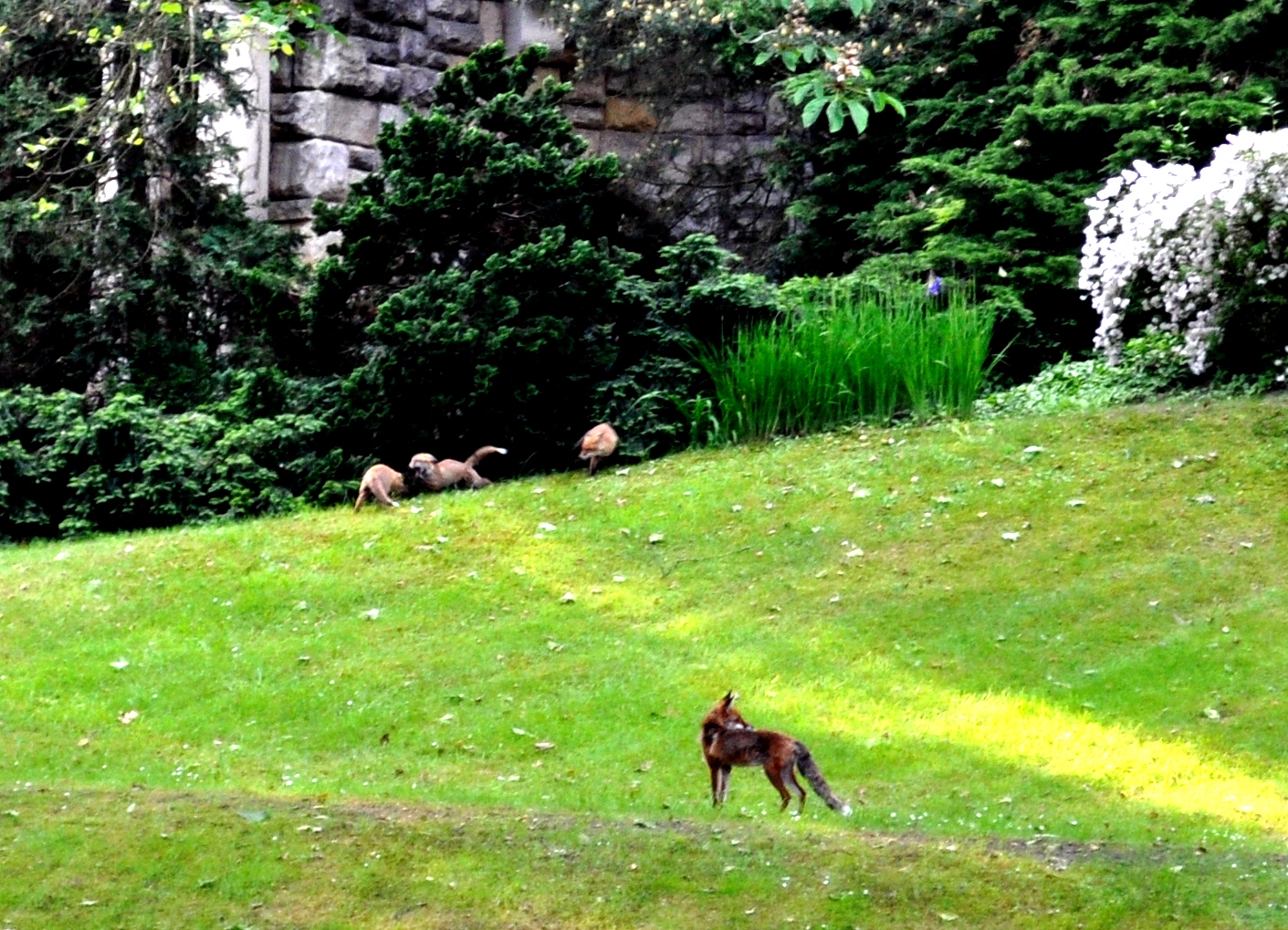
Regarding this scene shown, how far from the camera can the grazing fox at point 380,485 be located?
1183 cm

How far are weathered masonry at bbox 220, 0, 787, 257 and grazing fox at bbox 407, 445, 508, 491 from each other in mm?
4389

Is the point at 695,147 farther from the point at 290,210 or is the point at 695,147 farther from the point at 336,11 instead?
the point at 290,210

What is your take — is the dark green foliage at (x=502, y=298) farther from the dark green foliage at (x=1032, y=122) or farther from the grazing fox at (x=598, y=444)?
the dark green foliage at (x=1032, y=122)

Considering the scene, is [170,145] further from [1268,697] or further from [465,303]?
[1268,697]

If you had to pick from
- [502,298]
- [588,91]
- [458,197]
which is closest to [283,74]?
[588,91]

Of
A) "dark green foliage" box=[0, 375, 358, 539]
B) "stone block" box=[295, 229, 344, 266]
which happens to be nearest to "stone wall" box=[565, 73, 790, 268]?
"stone block" box=[295, 229, 344, 266]

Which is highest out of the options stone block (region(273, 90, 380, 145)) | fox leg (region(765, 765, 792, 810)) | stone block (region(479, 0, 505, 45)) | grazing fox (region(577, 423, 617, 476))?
stone block (region(479, 0, 505, 45))

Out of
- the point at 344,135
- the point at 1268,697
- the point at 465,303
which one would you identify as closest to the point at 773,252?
the point at 344,135

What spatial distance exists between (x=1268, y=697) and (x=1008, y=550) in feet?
7.32

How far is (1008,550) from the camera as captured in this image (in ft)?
34.5

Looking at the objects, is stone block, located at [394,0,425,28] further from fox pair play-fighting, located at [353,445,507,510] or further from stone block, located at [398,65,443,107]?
fox pair play-fighting, located at [353,445,507,510]

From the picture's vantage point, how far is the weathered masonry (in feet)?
53.3

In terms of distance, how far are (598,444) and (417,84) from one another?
20.9 ft

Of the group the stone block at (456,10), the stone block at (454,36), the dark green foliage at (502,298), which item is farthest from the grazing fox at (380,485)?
the stone block at (456,10)
